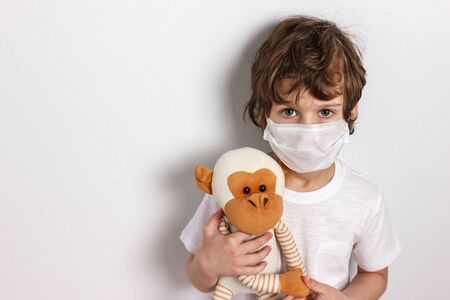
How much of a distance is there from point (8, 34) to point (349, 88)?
0.59m

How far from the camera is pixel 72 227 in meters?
0.99

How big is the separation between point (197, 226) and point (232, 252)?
0.18 metres

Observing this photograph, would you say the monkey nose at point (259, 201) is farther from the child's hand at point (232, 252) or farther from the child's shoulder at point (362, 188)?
the child's shoulder at point (362, 188)

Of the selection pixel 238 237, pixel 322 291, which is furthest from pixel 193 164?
pixel 322 291

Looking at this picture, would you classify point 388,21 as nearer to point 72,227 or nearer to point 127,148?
point 127,148

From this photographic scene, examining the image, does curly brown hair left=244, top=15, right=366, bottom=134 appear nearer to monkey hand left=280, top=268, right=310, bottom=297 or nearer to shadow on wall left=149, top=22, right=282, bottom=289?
shadow on wall left=149, top=22, right=282, bottom=289

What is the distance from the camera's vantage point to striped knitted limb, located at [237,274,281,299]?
0.79 m

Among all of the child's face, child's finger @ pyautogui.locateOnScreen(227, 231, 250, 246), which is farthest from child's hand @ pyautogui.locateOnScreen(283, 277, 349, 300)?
the child's face

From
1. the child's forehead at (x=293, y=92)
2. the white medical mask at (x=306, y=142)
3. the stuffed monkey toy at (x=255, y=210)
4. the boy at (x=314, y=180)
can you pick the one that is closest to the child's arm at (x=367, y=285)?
the boy at (x=314, y=180)

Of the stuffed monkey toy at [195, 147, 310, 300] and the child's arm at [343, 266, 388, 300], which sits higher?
the stuffed monkey toy at [195, 147, 310, 300]

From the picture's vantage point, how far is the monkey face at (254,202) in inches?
28.2

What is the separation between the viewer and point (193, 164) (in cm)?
98

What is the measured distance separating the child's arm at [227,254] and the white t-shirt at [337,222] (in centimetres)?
12

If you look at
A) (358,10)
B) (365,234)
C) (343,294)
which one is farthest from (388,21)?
(343,294)
